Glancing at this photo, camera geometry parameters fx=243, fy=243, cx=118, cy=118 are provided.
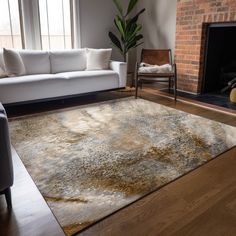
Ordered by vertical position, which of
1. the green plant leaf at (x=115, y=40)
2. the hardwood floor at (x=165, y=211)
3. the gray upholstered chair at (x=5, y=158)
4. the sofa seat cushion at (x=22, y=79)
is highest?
the green plant leaf at (x=115, y=40)

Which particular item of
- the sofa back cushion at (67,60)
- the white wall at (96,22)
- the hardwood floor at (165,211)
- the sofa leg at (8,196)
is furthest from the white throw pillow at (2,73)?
the sofa leg at (8,196)

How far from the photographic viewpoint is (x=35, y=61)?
3582 millimetres

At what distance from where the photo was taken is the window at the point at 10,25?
3.75 metres

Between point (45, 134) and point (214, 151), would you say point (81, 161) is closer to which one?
point (45, 134)

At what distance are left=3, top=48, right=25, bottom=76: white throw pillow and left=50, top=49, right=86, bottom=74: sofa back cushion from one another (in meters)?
0.54

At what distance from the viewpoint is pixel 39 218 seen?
133 centimetres

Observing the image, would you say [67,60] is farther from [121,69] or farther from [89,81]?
[121,69]

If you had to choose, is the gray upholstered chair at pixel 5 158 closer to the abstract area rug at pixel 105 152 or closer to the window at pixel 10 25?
the abstract area rug at pixel 105 152

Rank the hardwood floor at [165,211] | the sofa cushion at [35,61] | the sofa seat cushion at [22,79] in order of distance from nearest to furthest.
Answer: the hardwood floor at [165,211] → the sofa seat cushion at [22,79] → the sofa cushion at [35,61]

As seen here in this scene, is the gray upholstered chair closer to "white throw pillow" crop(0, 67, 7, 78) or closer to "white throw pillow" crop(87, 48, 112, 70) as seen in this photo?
"white throw pillow" crop(0, 67, 7, 78)

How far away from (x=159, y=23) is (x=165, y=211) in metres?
3.94

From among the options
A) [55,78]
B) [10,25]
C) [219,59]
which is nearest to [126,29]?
[219,59]

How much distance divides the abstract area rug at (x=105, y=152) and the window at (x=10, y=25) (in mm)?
1631

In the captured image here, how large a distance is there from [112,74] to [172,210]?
8.75ft
